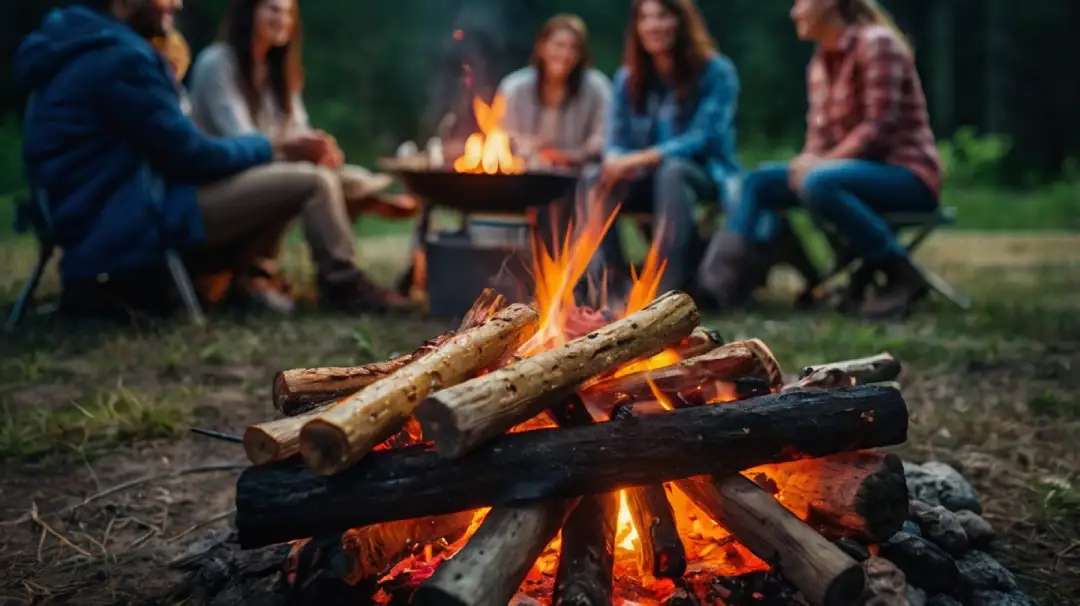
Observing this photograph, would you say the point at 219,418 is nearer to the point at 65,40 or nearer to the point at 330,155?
the point at 65,40

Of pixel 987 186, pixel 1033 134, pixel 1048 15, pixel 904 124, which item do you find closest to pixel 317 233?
pixel 904 124

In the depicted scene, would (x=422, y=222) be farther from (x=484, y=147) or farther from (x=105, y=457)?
(x=105, y=457)

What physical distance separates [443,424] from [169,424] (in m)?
1.81

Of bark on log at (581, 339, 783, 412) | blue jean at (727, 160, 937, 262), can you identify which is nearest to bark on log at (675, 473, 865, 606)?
bark on log at (581, 339, 783, 412)

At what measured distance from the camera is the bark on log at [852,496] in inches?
84.1

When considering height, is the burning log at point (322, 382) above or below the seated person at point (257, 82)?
below

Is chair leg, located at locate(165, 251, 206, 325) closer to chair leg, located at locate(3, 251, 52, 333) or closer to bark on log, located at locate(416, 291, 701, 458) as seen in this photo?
chair leg, located at locate(3, 251, 52, 333)

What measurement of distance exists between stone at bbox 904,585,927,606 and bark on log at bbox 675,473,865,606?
18 centimetres

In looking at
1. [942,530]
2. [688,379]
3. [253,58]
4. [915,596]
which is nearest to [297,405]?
[688,379]

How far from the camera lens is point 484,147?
5.77 meters

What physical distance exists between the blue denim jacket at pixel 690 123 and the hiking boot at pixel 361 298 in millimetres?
1776

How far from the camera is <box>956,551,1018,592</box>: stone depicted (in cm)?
233

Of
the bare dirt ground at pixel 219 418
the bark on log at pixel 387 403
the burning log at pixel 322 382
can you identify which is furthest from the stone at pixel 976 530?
the burning log at pixel 322 382

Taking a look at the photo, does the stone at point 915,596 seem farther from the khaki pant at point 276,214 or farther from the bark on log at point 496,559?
the khaki pant at point 276,214
